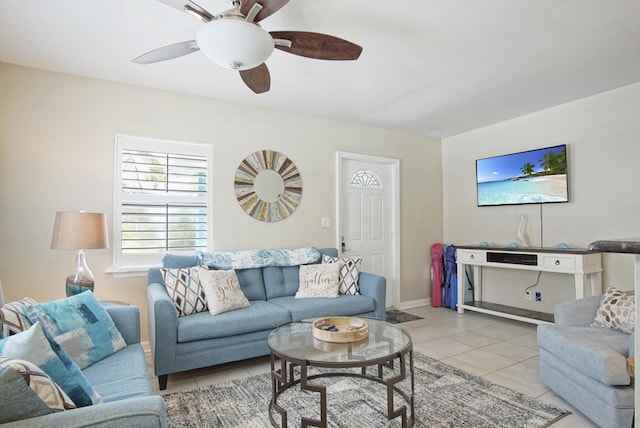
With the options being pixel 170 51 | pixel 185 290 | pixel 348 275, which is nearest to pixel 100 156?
pixel 185 290

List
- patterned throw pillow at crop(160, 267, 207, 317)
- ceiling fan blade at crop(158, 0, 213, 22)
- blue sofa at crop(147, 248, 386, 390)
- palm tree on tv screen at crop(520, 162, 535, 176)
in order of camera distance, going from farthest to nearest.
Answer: palm tree on tv screen at crop(520, 162, 535, 176)
patterned throw pillow at crop(160, 267, 207, 317)
blue sofa at crop(147, 248, 386, 390)
ceiling fan blade at crop(158, 0, 213, 22)

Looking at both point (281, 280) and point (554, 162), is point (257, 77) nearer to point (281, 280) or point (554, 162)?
point (281, 280)

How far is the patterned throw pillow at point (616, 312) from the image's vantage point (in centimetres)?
232

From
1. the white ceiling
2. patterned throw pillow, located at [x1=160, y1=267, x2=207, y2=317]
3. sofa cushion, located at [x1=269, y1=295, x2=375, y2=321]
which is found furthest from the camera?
sofa cushion, located at [x1=269, y1=295, x2=375, y2=321]

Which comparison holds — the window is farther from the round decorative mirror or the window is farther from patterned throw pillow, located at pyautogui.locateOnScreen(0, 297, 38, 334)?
patterned throw pillow, located at pyautogui.locateOnScreen(0, 297, 38, 334)

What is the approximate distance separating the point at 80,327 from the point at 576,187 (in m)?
4.57

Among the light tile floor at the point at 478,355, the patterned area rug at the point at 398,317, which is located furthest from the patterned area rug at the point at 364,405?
the patterned area rug at the point at 398,317

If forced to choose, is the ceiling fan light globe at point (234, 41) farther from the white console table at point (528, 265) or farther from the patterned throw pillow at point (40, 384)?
the white console table at point (528, 265)

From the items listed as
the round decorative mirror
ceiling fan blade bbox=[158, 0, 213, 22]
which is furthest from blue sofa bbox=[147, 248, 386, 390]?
ceiling fan blade bbox=[158, 0, 213, 22]

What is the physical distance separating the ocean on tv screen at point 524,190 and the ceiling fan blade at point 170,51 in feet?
12.7

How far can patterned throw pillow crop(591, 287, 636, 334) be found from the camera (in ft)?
7.61

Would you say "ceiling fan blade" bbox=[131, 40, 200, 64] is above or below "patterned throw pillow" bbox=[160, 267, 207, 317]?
above

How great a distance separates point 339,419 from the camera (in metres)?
2.09

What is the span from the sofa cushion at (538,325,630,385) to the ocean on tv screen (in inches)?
77.5
